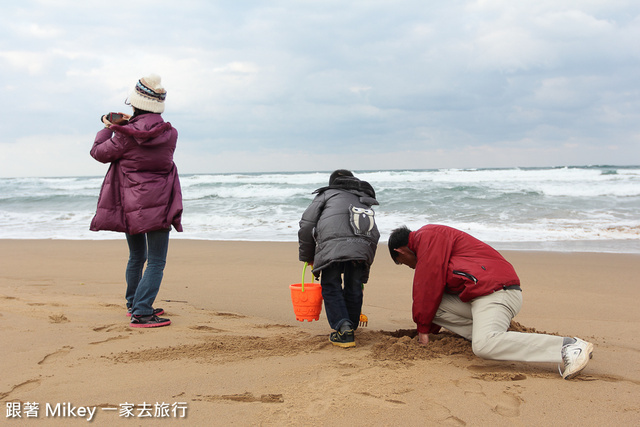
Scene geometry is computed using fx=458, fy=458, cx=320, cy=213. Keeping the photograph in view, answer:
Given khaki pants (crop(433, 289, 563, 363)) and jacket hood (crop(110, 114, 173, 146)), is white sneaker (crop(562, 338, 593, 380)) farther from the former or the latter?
jacket hood (crop(110, 114, 173, 146))

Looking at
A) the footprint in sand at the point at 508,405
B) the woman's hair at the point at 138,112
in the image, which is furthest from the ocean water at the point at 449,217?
the footprint in sand at the point at 508,405

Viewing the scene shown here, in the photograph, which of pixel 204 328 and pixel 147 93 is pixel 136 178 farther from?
pixel 204 328

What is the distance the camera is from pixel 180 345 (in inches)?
131

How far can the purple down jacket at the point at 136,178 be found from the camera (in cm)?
356

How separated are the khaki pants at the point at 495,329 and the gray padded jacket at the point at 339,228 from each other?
700 mm

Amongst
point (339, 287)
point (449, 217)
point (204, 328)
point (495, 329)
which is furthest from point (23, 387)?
point (449, 217)

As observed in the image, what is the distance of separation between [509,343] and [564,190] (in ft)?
68.8

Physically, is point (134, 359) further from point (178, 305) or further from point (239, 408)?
point (178, 305)

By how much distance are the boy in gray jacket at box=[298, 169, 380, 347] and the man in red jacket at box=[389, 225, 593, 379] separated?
255mm

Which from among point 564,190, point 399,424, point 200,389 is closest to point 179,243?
point 200,389

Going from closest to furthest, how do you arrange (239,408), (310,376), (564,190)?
1. (239,408)
2. (310,376)
3. (564,190)

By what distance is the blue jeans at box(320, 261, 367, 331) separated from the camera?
3.36 m

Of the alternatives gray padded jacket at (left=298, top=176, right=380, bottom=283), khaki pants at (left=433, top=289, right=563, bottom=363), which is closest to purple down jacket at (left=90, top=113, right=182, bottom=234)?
gray padded jacket at (left=298, top=176, right=380, bottom=283)

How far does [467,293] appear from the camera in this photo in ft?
9.77
